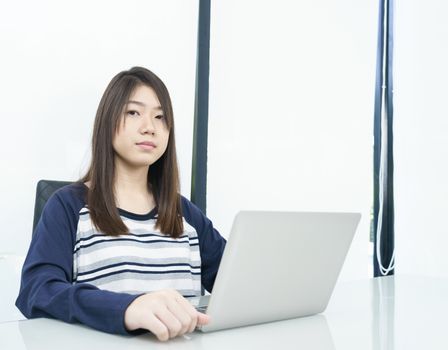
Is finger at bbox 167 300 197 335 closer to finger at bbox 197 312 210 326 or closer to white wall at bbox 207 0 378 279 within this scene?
finger at bbox 197 312 210 326

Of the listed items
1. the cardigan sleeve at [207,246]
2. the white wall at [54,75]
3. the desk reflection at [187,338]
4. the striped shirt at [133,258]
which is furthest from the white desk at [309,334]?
the white wall at [54,75]

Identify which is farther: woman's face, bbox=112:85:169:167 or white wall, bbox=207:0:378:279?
white wall, bbox=207:0:378:279

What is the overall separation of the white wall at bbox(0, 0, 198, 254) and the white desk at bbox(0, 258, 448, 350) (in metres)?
0.90

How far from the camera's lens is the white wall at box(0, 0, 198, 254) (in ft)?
5.33

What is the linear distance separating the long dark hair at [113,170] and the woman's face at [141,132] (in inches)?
0.5

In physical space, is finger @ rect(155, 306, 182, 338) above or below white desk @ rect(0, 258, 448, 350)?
above

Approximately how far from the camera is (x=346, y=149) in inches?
99.0

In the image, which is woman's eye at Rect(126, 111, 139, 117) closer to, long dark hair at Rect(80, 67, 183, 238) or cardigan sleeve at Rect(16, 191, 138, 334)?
long dark hair at Rect(80, 67, 183, 238)

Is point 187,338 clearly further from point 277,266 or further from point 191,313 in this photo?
point 277,266

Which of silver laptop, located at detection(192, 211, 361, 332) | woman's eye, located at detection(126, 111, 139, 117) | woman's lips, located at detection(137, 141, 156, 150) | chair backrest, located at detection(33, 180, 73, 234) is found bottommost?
silver laptop, located at detection(192, 211, 361, 332)
